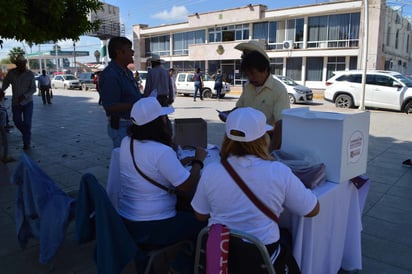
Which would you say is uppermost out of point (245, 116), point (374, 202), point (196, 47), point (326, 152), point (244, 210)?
point (196, 47)

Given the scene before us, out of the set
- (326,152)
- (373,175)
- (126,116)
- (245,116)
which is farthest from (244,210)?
(373,175)

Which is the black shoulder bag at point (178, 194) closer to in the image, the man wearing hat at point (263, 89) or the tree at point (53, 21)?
the man wearing hat at point (263, 89)

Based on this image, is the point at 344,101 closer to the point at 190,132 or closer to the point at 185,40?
the point at 190,132

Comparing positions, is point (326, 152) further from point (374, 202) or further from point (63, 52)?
point (63, 52)

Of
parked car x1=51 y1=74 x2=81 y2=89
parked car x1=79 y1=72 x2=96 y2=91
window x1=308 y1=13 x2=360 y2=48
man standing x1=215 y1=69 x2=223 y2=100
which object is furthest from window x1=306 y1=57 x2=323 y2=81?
parked car x1=51 y1=74 x2=81 y2=89

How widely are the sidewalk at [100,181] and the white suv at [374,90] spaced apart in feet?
6.11

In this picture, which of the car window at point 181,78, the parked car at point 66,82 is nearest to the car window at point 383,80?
the car window at point 181,78

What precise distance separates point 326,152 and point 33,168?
6.68ft

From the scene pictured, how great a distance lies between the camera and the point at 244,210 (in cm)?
175

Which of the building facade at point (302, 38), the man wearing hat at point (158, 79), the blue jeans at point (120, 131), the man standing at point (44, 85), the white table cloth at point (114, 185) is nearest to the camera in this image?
the white table cloth at point (114, 185)

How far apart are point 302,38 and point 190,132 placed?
1078 inches

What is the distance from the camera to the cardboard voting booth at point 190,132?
10.4ft

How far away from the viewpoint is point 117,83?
335 cm

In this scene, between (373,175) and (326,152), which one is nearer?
(326,152)
